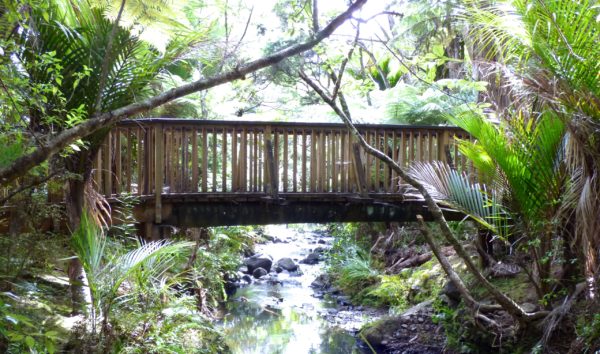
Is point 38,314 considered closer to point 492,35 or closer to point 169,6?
point 169,6

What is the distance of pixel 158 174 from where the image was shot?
6098 mm

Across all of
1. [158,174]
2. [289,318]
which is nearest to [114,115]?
[158,174]

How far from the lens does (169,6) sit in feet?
10.8

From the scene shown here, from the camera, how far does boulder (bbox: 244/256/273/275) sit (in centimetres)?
1226

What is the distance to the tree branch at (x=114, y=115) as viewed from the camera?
2.68 m

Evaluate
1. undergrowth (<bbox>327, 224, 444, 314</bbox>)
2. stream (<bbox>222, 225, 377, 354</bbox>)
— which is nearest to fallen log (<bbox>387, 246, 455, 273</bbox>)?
undergrowth (<bbox>327, 224, 444, 314</bbox>)

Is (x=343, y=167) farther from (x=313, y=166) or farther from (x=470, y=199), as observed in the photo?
(x=470, y=199)

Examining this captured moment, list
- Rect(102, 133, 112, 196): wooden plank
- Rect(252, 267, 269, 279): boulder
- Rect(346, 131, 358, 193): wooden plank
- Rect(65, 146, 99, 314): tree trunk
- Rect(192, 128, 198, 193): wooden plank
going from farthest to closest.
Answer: Rect(252, 267, 269, 279): boulder → Rect(346, 131, 358, 193): wooden plank → Rect(192, 128, 198, 193): wooden plank → Rect(102, 133, 112, 196): wooden plank → Rect(65, 146, 99, 314): tree trunk

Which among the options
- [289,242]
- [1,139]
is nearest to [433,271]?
[1,139]

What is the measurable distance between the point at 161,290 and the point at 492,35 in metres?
3.44

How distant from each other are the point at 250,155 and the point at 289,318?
343cm

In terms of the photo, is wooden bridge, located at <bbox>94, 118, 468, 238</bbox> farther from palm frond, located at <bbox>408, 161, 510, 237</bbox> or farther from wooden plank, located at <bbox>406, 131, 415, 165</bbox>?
palm frond, located at <bbox>408, 161, 510, 237</bbox>

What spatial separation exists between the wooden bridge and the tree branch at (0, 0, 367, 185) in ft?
8.56

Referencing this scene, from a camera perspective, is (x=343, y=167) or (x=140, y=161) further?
(x=343, y=167)
